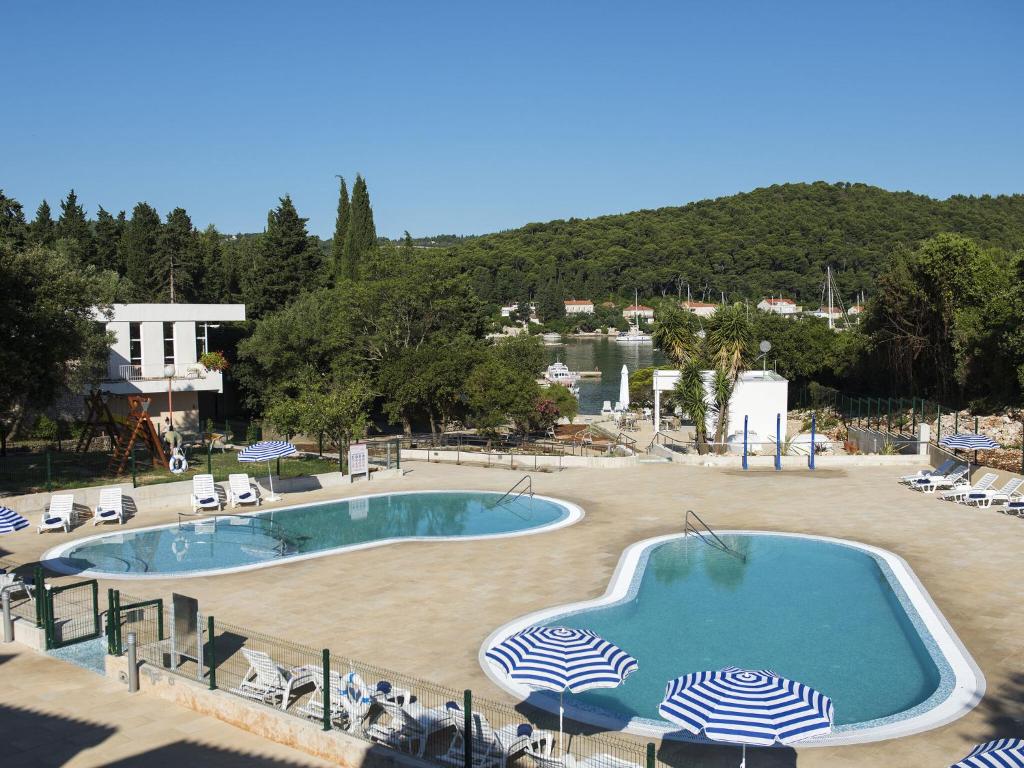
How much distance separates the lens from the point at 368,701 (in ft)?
34.2

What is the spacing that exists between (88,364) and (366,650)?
24.5 m

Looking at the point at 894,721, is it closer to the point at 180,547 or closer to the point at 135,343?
the point at 180,547

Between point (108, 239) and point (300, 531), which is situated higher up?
point (108, 239)

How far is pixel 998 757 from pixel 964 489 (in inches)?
762

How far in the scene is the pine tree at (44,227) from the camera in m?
59.3

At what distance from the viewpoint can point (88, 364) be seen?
3338 cm

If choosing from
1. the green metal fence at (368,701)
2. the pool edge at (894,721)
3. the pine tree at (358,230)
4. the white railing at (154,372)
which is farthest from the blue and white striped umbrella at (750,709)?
the pine tree at (358,230)

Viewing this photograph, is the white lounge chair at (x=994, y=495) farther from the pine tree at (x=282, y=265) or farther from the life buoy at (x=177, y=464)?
the pine tree at (x=282, y=265)

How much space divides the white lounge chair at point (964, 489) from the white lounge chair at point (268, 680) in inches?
784

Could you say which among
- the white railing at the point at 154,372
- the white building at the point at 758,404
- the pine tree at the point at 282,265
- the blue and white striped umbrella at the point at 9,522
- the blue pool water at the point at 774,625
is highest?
the pine tree at the point at 282,265

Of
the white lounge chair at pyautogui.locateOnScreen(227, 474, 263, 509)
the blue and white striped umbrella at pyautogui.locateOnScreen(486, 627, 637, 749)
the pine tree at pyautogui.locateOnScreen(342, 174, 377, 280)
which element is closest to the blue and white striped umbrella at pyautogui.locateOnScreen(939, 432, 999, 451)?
the white lounge chair at pyautogui.locateOnScreen(227, 474, 263, 509)

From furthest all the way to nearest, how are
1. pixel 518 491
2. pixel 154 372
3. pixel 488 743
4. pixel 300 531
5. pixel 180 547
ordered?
pixel 154 372 → pixel 518 491 → pixel 300 531 → pixel 180 547 → pixel 488 743

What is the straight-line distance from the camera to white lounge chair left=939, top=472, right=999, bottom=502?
24822 mm

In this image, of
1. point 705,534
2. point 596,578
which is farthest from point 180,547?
point 705,534
